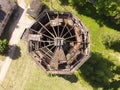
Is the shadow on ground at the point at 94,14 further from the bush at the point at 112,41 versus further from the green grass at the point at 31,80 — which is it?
the green grass at the point at 31,80

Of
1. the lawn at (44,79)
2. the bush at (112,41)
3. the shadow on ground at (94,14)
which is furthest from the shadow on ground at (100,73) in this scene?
the shadow on ground at (94,14)

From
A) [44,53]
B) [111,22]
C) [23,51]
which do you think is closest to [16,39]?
[23,51]

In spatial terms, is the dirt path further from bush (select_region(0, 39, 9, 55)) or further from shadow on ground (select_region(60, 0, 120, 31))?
shadow on ground (select_region(60, 0, 120, 31))

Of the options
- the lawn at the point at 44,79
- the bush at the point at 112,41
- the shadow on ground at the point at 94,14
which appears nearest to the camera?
the bush at the point at 112,41

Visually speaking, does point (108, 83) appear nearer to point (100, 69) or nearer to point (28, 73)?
point (100, 69)

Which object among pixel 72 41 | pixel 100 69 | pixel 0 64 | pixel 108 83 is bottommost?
pixel 108 83

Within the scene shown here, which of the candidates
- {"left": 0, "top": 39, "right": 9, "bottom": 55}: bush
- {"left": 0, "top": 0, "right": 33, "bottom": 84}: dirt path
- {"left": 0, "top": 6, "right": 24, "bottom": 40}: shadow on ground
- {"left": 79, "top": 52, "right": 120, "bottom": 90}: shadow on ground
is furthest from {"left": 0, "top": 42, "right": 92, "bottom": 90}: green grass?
{"left": 0, "top": 6, "right": 24, "bottom": 40}: shadow on ground
